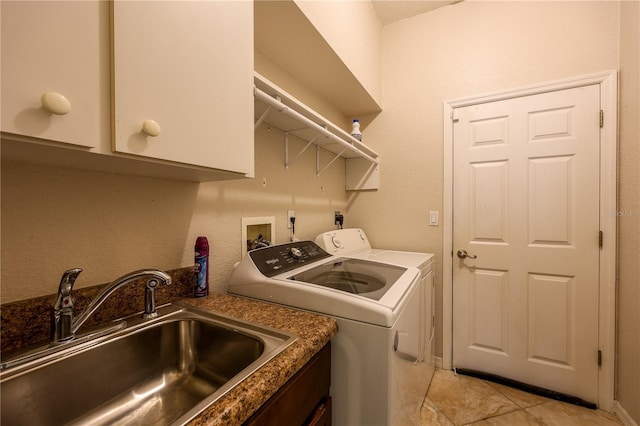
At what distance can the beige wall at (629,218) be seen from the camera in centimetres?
158

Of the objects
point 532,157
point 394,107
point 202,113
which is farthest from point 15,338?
point 532,157

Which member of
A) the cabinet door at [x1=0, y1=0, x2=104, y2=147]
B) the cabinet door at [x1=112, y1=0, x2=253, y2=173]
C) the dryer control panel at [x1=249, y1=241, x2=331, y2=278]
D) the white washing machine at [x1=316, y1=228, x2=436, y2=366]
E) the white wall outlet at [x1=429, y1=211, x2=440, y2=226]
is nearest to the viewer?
the cabinet door at [x1=0, y1=0, x2=104, y2=147]

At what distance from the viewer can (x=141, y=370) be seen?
0.86 meters

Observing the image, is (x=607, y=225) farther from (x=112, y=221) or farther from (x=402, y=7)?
(x=112, y=221)

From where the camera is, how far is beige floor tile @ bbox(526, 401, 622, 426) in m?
1.65

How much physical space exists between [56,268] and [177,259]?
0.39 metres

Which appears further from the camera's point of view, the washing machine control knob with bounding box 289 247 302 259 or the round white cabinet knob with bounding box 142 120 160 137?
the washing machine control knob with bounding box 289 247 302 259

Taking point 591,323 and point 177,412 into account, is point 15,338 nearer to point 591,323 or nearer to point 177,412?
point 177,412

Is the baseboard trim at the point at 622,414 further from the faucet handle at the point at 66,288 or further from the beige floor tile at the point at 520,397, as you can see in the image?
the faucet handle at the point at 66,288

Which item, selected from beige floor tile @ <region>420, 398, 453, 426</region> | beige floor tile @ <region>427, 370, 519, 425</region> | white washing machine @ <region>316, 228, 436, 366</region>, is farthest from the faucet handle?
beige floor tile @ <region>427, 370, 519, 425</region>

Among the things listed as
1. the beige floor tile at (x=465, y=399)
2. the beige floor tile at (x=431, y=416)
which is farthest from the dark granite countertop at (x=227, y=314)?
the beige floor tile at (x=465, y=399)

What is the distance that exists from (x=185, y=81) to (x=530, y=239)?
235 cm

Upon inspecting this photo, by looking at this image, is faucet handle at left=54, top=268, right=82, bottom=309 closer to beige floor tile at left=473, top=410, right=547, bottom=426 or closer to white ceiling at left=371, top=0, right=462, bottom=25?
beige floor tile at left=473, top=410, right=547, bottom=426

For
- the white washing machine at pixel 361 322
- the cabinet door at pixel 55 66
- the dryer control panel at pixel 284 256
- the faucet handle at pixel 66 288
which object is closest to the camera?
the cabinet door at pixel 55 66
